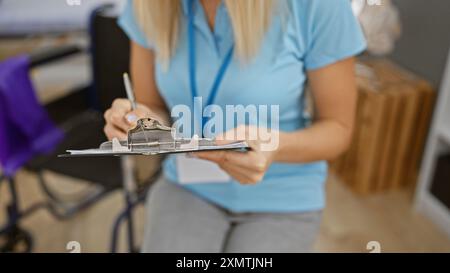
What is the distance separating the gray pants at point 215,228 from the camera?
0.65m

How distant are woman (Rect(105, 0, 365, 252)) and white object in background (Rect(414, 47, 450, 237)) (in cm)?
69

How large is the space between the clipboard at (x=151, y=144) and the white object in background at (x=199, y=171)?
0.19 m

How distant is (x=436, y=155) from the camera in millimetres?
1343

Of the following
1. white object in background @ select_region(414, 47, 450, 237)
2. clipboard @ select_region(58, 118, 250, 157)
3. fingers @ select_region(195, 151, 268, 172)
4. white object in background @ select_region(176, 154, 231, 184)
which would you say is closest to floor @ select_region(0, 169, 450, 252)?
white object in background @ select_region(414, 47, 450, 237)

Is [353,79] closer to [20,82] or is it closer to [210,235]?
[210,235]

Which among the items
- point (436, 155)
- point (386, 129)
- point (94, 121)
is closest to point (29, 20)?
point (94, 121)

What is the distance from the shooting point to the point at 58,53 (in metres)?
1.06

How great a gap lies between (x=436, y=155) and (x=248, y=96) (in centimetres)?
98

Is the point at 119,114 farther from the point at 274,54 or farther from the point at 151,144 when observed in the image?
the point at 274,54

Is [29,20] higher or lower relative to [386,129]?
higher

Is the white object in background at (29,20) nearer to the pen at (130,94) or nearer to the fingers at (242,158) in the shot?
the pen at (130,94)

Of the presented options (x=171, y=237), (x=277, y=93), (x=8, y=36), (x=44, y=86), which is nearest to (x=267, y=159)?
(x=277, y=93)

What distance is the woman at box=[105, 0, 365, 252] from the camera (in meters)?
0.56
